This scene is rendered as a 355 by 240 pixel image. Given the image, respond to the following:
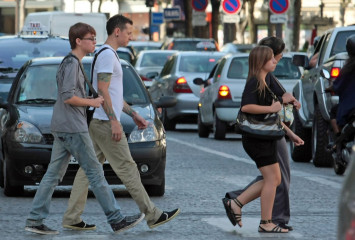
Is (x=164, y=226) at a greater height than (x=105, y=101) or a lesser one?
lesser

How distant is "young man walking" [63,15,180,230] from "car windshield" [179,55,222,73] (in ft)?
53.3

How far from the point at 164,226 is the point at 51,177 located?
106 cm

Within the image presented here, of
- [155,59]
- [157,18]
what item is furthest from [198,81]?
[157,18]

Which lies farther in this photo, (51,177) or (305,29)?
(305,29)

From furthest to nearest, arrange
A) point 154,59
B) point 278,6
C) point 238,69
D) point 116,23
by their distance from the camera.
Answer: point 154,59 → point 278,6 → point 238,69 → point 116,23

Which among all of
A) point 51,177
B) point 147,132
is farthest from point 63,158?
point 147,132

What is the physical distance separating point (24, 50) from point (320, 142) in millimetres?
4037

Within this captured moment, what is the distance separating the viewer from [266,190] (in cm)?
962

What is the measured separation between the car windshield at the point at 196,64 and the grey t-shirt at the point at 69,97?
16501mm

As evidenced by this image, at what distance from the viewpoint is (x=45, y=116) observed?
1221 centimetres

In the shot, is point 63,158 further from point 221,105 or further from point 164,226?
point 221,105

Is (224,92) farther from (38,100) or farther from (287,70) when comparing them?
(38,100)

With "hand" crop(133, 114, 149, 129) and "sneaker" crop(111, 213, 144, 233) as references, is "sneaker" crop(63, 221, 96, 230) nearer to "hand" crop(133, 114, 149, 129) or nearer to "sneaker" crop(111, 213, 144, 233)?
"sneaker" crop(111, 213, 144, 233)

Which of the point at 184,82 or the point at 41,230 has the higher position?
the point at 41,230
